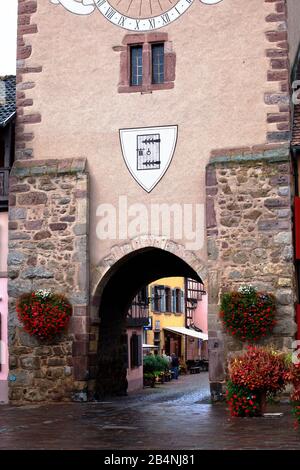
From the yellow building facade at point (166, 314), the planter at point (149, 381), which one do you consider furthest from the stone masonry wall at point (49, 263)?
the yellow building facade at point (166, 314)

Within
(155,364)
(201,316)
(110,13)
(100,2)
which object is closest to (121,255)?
(110,13)

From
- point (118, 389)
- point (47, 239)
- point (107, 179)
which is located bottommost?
point (118, 389)

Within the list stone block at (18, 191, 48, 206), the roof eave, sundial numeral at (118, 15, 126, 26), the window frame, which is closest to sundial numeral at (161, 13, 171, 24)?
the window frame

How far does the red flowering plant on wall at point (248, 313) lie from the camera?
13453mm

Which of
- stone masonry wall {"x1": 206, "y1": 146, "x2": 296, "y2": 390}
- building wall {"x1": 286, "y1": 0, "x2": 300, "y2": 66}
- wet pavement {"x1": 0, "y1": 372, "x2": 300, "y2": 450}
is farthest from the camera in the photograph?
building wall {"x1": 286, "y1": 0, "x2": 300, "y2": 66}

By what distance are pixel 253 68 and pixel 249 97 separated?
0.54 meters

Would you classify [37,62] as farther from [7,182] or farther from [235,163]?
[235,163]

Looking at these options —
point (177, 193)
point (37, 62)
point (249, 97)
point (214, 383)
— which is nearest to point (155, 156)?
point (177, 193)

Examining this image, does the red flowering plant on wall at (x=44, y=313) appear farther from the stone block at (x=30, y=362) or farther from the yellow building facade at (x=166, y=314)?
the yellow building facade at (x=166, y=314)

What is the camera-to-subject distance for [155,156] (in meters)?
14.9

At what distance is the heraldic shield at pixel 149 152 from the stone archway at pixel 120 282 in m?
1.18

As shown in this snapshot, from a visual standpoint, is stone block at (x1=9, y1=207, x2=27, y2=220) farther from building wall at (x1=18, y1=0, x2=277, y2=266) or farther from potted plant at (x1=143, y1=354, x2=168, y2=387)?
potted plant at (x1=143, y1=354, x2=168, y2=387)

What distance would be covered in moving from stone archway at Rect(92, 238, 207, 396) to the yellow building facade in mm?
12066

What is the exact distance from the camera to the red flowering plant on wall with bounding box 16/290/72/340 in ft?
47.2
